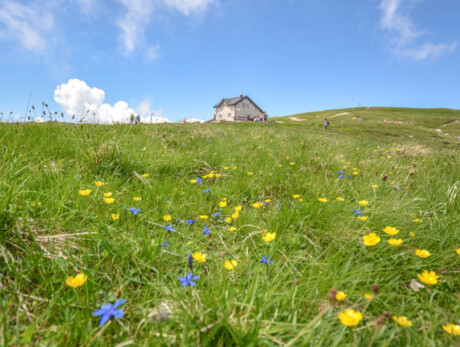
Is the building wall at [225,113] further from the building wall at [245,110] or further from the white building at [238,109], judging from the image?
the building wall at [245,110]

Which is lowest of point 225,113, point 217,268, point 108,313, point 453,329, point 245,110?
point 453,329

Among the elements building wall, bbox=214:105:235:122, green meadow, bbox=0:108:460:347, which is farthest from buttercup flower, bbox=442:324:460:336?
building wall, bbox=214:105:235:122

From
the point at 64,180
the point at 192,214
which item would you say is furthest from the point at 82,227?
the point at 192,214

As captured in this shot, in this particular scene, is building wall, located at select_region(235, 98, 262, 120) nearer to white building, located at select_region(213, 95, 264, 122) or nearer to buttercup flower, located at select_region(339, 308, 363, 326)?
white building, located at select_region(213, 95, 264, 122)

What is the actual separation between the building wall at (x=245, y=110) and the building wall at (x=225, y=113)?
1.50 m

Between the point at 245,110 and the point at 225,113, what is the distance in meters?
6.38

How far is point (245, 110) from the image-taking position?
7238 centimetres

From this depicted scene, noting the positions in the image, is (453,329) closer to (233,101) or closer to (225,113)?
(233,101)

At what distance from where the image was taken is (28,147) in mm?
3326

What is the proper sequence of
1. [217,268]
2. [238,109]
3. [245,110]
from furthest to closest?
[245,110] < [238,109] < [217,268]

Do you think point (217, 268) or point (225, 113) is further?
point (225, 113)

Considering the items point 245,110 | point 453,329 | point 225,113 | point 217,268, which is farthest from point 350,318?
point 225,113

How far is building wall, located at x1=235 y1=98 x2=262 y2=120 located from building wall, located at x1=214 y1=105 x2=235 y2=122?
1.50 meters

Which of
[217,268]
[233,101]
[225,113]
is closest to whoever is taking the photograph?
[217,268]
